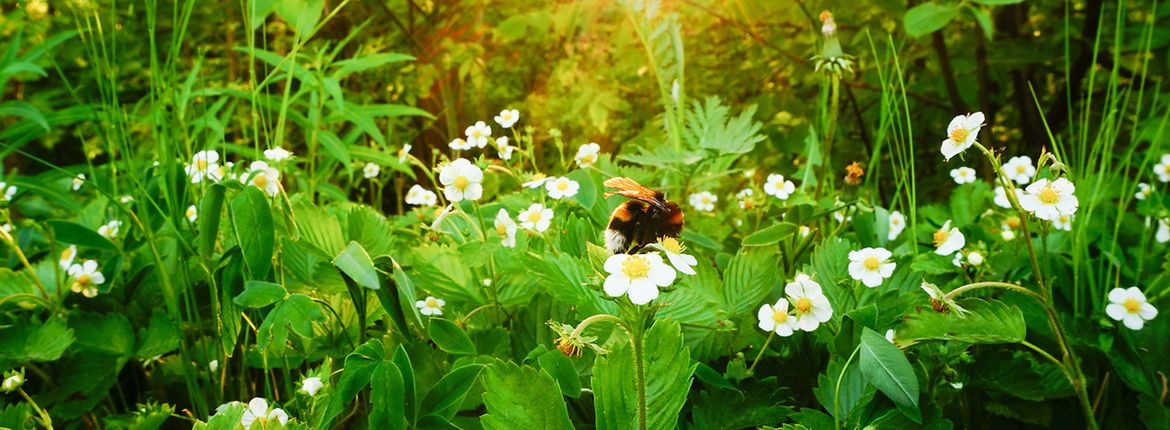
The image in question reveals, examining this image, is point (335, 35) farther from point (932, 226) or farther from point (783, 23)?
point (932, 226)

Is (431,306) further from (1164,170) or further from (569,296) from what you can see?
(1164,170)

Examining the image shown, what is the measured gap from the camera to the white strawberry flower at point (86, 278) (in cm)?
86

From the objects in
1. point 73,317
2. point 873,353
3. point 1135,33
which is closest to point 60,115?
point 73,317

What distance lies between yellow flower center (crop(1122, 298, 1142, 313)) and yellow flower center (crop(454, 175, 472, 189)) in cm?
66

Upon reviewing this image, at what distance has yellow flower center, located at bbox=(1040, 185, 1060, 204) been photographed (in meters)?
0.60

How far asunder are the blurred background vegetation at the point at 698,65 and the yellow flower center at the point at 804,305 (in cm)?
69

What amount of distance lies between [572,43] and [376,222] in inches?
85.6

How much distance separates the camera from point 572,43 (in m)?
2.92

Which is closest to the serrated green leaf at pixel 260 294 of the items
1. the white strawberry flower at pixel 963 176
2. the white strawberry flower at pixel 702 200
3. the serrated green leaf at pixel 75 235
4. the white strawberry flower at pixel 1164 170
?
the serrated green leaf at pixel 75 235

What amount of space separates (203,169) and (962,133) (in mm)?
812

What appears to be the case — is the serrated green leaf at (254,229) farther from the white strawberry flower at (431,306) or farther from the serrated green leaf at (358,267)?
the white strawberry flower at (431,306)

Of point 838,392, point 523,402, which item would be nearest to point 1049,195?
point 838,392

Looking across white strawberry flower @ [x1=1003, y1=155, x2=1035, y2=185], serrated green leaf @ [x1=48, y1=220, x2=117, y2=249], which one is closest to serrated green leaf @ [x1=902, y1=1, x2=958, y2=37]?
white strawberry flower @ [x1=1003, y1=155, x2=1035, y2=185]

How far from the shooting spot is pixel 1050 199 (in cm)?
60
